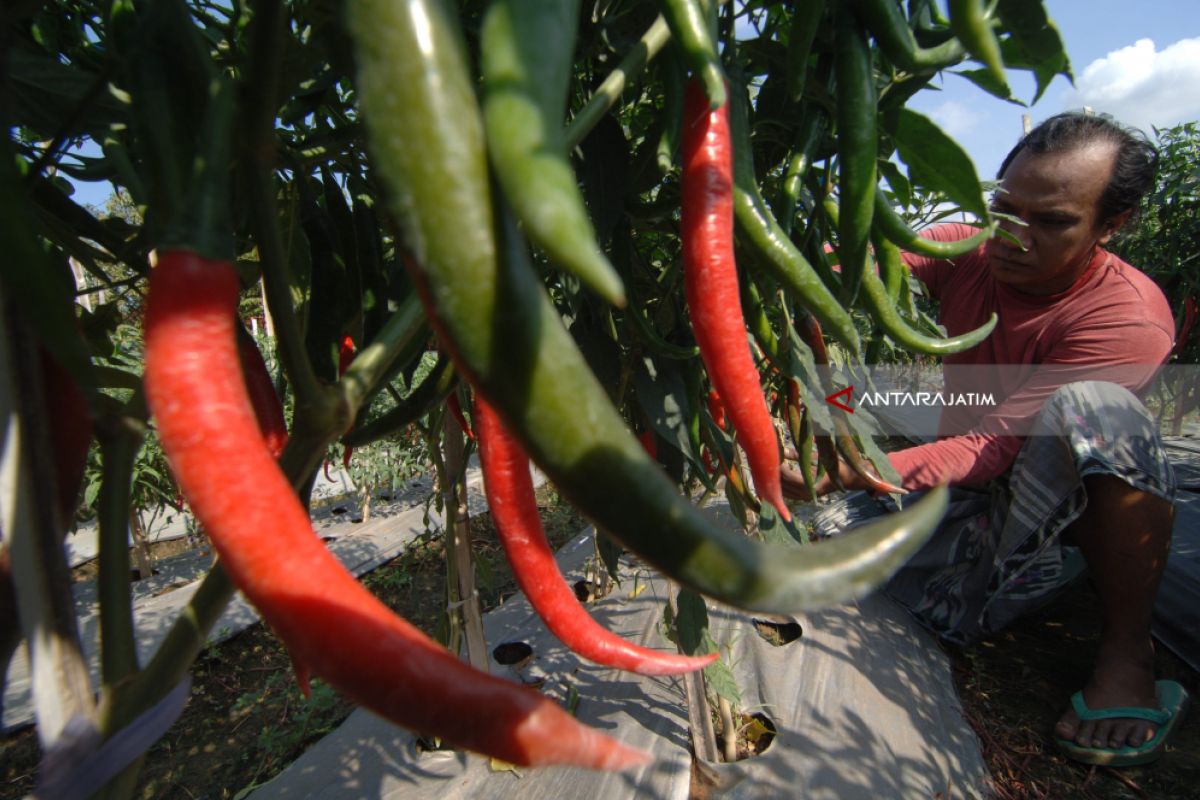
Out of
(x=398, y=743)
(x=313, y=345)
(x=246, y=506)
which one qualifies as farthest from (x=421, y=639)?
(x=398, y=743)

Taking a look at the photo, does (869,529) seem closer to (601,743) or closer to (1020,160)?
(601,743)

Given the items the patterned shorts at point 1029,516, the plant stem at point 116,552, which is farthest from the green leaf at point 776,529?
the patterned shorts at point 1029,516

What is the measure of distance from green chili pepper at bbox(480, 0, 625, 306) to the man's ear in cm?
195

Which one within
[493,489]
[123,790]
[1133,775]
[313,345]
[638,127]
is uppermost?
[638,127]

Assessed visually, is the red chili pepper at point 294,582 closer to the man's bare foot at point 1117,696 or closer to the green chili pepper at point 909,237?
the green chili pepper at point 909,237

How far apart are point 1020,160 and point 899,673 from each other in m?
1.46

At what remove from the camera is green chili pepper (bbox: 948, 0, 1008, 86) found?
0.34 meters

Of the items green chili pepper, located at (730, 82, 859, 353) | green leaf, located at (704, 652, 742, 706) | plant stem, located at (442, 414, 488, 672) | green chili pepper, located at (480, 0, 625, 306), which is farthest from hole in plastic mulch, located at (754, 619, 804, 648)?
green chili pepper, located at (480, 0, 625, 306)

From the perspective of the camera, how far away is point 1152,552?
5.79 ft

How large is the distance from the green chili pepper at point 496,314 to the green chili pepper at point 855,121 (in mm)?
314

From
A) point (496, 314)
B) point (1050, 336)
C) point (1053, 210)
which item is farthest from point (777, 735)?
point (496, 314)

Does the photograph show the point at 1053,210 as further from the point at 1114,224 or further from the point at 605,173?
the point at 605,173

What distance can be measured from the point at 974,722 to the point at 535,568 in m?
1.99

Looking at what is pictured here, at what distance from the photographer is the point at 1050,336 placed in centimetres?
182
